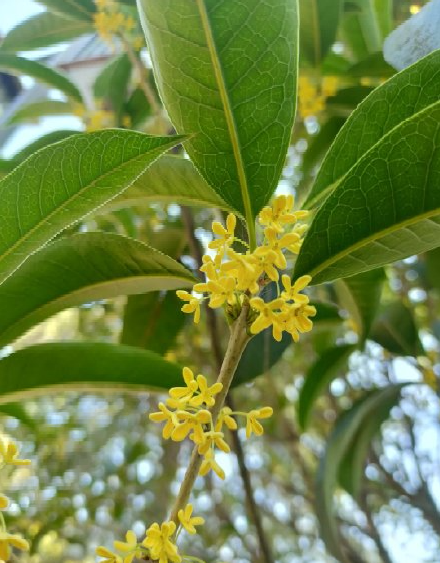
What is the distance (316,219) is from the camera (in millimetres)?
562

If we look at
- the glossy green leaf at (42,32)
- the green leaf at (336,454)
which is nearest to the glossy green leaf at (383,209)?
the green leaf at (336,454)

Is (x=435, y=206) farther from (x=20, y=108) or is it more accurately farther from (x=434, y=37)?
(x=20, y=108)

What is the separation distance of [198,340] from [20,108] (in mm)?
812

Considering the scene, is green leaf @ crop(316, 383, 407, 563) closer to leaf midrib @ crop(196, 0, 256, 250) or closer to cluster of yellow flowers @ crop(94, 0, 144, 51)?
leaf midrib @ crop(196, 0, 256, 250)

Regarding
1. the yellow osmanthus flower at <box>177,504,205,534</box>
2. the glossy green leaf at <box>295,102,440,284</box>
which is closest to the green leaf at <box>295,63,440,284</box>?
the glossy green leaf at <box>295,102,440,284</box>

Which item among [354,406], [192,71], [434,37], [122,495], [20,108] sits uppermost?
[20,108]

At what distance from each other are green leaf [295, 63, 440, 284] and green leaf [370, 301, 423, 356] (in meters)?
0.76

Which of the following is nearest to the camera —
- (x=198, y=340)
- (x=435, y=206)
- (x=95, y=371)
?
(x=435, y=206)

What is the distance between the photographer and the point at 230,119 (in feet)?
1.94

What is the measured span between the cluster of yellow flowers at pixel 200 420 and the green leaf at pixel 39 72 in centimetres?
113

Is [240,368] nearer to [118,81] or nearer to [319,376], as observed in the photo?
[319,376]

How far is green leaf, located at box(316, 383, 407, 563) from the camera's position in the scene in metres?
1.10

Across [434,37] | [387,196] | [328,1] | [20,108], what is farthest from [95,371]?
[20,108]

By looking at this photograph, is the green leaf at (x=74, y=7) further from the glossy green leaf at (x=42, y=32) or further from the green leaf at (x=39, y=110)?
the green leaf at (x=39, y=110)
